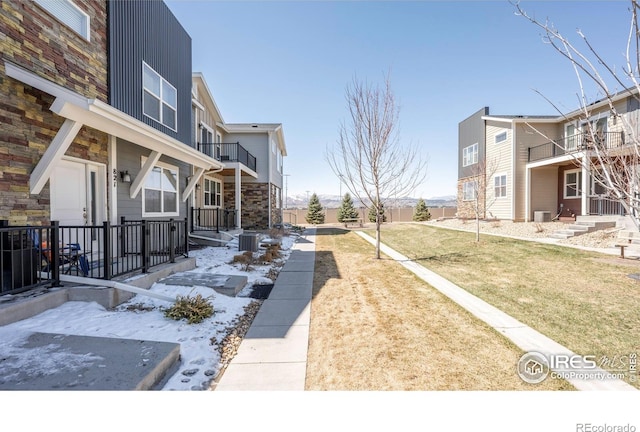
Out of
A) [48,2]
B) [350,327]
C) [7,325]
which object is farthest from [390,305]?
[48,2]

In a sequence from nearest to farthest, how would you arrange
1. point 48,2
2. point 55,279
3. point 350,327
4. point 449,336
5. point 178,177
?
point 449,336 < point 350,327 < point 55,279 < point 48,2 < point 178,177

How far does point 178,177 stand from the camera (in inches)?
375

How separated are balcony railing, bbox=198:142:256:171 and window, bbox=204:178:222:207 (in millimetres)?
1346

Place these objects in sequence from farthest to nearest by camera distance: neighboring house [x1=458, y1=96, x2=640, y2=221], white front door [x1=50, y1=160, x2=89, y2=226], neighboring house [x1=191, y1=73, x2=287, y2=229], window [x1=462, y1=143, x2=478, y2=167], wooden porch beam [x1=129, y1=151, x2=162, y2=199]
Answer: window [x1=462, y1=143, x2=478, y2=167] → neighboring house [x1=191, y1=73, x2=287, y2=229] → neighboring house [x1=458, y1=96, x2=640, y2=221] → wooden porch beam [x1=129, y1=151, x2=162, y2=199] → white front door [x1=50, y1=160, x2=89, y2=226]


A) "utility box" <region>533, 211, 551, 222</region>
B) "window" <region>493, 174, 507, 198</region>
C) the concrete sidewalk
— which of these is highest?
"window" <region>493, 174, 507, 198</region>

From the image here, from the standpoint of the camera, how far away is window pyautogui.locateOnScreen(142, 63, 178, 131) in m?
7.79

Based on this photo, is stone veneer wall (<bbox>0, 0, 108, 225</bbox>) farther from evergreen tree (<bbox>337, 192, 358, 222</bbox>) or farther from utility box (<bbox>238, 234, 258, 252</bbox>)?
evergreen tree (<bbox>337, 192, 358, 222</bbox>)

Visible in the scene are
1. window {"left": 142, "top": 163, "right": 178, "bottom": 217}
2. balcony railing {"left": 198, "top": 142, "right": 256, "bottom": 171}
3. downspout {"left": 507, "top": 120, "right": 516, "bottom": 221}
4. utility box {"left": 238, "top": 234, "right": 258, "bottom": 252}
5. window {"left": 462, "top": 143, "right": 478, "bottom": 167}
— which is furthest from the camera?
window {"left": 462, "top": 143, "right": 478, "bottom": 167}

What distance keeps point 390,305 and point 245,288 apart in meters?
2.78

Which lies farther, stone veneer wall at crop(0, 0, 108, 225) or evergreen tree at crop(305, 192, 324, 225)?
evergreen tree at crop(305, 192, 324, 225)

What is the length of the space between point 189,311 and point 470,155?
21.1m

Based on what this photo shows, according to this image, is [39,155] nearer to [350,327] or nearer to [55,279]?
[55,279]

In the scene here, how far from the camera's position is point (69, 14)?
5.47 m

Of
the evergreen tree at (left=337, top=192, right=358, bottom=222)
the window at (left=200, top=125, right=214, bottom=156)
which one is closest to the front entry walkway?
the window at (left=200, top=125, right=214, bottom=156)
